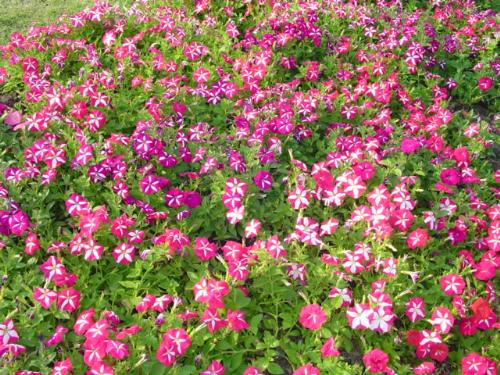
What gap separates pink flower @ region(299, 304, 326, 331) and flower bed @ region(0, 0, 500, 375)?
0.04ft

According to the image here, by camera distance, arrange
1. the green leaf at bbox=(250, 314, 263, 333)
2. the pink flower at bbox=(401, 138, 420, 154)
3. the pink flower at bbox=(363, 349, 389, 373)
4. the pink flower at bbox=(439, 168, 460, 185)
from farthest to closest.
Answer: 1. the pink flower at bbox=(401, 138, 420, 154)
2. the pink flower at bbox=(439, 168, 460, 185)
3. the green leaf at bbox=(250, 314, 263, 333)
4. the pink flower at bbox=(363, 349, 389, 373)

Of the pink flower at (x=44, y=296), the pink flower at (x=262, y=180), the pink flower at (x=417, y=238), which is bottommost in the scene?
the pink flower at (x=417, y=238)

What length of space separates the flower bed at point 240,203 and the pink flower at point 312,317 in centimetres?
1

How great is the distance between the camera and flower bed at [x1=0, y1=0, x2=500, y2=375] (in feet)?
11.0

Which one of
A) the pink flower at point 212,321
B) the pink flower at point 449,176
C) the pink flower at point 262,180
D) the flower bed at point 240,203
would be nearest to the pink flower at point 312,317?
the flower bed at point 240,203

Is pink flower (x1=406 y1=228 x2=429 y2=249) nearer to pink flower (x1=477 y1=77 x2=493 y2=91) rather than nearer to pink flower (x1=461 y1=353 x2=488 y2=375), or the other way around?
pink flower (x1=461 y1=353 x2=488 y2=375)

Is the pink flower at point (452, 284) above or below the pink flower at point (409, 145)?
below

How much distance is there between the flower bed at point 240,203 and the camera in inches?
132

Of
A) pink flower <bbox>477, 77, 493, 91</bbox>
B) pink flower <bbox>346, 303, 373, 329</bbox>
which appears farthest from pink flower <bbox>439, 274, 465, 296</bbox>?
pink flower <bbox>477, 77, 493, 91</bbox>

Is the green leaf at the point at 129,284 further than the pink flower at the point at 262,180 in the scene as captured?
No

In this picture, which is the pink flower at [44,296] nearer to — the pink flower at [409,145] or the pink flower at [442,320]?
the pink flower at [442,320]

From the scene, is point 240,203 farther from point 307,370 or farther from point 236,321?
point 307,370

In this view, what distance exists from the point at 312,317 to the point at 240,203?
105 cm

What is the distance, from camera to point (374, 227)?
3.91 meters
